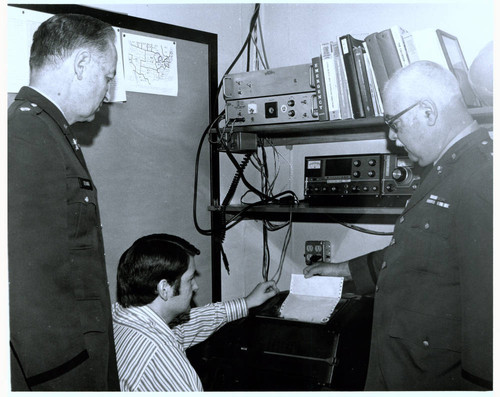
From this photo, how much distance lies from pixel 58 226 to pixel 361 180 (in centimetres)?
118

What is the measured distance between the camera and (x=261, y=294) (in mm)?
1938

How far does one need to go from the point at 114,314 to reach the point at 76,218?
46 centimetres

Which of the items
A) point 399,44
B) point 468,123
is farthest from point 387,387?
point 399,44

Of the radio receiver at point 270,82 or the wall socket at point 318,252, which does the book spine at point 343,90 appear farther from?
the wall socket at point 318,252

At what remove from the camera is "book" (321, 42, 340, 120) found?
1.83 m

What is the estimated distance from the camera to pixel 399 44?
1.67m

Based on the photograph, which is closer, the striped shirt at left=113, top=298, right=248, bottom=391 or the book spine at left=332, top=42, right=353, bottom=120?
the striped shirt at left=113, top=298, right=248, bottom=391

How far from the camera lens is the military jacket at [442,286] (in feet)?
3.79

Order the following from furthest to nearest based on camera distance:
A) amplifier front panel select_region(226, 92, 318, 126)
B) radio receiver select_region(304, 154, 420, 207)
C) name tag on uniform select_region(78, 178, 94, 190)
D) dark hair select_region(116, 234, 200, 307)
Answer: amplifier front panel select_region(226, 92, 318, 126), radio receiver select_region(304, 154, 420, 207), dark hair select_region(116, 234, 200, 307), name tag on uniform select_region(78, 178, 94, 190)

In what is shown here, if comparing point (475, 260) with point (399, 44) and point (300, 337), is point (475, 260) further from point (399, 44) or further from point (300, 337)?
point (399, 44)

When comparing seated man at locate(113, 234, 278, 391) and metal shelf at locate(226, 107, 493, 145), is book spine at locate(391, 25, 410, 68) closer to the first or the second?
metal shelf at locate(226, 107, 493, 145)

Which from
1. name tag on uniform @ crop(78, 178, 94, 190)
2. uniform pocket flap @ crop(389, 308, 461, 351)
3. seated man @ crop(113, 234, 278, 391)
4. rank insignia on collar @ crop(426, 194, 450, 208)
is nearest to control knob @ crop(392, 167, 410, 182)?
rank insignia on collar @ crop(426, 194, 450, 208)

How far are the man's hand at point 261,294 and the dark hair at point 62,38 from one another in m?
1.09

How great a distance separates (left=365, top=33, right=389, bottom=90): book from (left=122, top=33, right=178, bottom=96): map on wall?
2.69 feet
